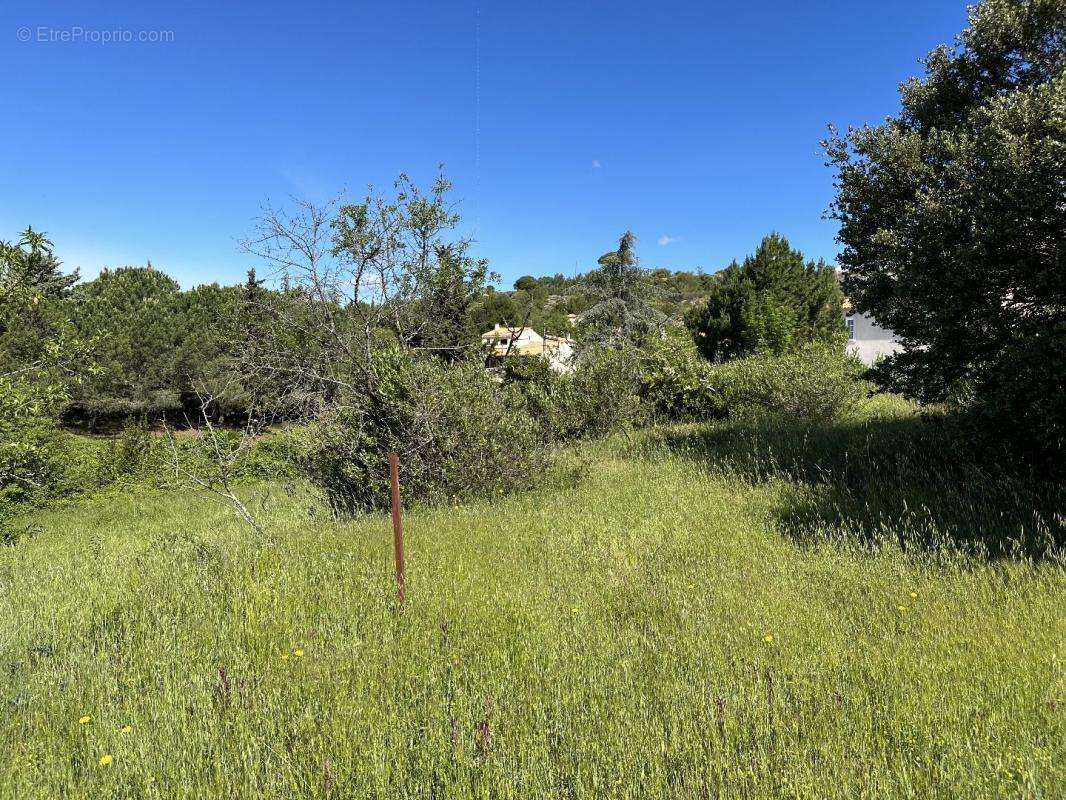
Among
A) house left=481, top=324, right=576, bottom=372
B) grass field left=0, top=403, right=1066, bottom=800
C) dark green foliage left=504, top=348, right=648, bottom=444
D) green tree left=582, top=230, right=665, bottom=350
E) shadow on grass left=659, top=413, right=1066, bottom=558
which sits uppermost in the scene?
green tree left=582, top=230, right=665, bottom=350

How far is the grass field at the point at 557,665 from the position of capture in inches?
87.9

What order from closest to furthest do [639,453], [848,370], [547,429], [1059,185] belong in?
1. [1059,185]
2. [639,453]
3. [547,429]
4. [848,370]

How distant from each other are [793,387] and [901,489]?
7.39 meters

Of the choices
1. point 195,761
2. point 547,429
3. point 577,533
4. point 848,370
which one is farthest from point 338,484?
point 848,370

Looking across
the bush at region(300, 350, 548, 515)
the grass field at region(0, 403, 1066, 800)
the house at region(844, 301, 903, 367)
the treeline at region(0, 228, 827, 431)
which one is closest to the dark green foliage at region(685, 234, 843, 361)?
the treeline at region(0, 228, 827, 431)

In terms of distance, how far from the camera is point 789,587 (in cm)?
424

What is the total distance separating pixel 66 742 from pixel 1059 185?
877 cm

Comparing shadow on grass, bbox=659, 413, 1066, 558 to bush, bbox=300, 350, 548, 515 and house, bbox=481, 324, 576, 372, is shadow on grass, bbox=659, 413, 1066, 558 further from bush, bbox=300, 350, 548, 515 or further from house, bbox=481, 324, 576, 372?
house, bbox=481, 324, 576, 372

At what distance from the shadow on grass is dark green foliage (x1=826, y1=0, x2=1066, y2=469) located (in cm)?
65

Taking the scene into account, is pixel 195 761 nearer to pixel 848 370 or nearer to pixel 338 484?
pixel 338 484

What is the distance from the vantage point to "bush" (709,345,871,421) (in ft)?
43.5

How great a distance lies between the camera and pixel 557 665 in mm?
3133

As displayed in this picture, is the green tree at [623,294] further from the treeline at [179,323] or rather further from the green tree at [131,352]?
the green tree at [131,352]

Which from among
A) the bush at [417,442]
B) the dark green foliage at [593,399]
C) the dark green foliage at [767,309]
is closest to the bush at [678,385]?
the dark green foliage at [593,399]
